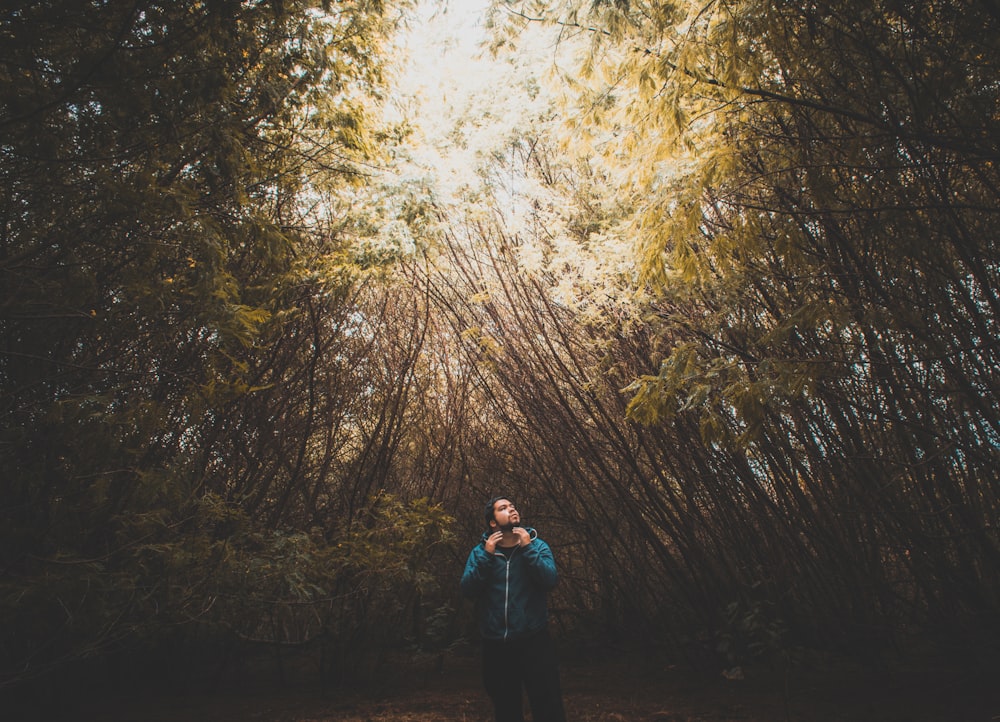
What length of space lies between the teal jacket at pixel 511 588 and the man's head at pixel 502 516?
0.32ft

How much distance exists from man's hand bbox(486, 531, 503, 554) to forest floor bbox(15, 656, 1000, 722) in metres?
1.87

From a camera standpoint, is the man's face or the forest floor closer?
the man's face

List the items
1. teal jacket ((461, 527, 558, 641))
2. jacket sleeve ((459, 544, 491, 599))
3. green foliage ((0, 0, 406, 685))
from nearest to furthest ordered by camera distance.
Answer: green foliage ((0, 0, 406, 685))
teal jacket ((461, 527, 558, 641))
jacket sleeve ((459, 544, 491, 599))

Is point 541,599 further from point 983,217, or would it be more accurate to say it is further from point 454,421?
point 454,421

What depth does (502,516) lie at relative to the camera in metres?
2.29

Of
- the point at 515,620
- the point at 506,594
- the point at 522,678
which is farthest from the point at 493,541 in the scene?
the point at 522,678

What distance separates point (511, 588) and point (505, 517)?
29cm

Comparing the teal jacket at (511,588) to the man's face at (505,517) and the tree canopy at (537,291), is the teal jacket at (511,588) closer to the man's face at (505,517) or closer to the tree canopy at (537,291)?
the man's face at (505,517)

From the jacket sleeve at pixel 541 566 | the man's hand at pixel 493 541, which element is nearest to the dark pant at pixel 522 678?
the jacket sleeve at pixel 541 566

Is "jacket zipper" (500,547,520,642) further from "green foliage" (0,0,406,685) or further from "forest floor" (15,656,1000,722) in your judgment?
"forest floor" (15,656,1000,722)

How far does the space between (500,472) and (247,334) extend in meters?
3.62

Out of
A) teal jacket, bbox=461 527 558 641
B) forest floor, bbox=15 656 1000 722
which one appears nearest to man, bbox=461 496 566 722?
teal jacket, bbox=461 527 558 641

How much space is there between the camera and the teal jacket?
→ 81.0 inches

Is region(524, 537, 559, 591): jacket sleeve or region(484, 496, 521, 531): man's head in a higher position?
region(484, 496, 521, 531): man's head
